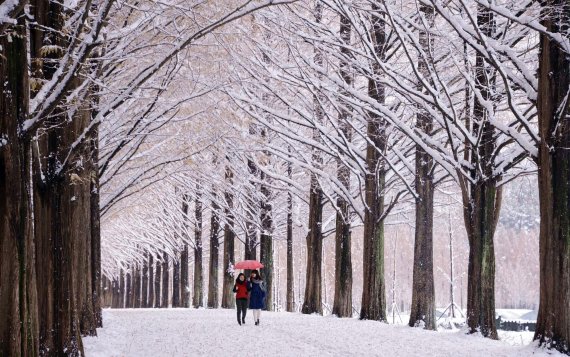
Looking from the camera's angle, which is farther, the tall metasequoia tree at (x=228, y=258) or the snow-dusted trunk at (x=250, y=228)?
the tall metasequoia tree at (x=228, y=258)

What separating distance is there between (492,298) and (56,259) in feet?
29.2

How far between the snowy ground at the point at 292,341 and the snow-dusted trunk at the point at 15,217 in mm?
4859

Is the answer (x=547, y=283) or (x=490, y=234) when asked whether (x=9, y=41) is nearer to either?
(x=547, y=283)

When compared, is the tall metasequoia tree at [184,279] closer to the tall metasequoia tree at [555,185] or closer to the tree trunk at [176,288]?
the tree trunk at [176,288]

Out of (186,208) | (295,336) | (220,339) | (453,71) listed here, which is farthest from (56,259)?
(186,208)

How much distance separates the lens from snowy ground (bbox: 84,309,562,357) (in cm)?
1290

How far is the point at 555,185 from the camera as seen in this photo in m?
11.9

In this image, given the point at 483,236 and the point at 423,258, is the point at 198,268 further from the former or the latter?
the point at 483,236

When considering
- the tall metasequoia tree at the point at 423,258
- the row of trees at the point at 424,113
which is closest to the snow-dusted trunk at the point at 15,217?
the row of trees at the point at 424,113

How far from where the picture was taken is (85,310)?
15000 millimetres

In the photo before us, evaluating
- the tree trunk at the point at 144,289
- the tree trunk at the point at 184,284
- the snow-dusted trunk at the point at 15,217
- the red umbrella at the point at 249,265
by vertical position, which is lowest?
the tree trunk at the point at 144,289

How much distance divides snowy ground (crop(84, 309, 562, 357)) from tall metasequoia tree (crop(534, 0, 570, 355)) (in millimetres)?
564

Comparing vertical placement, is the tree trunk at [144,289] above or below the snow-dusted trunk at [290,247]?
below

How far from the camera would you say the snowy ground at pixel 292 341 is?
42.3ft
